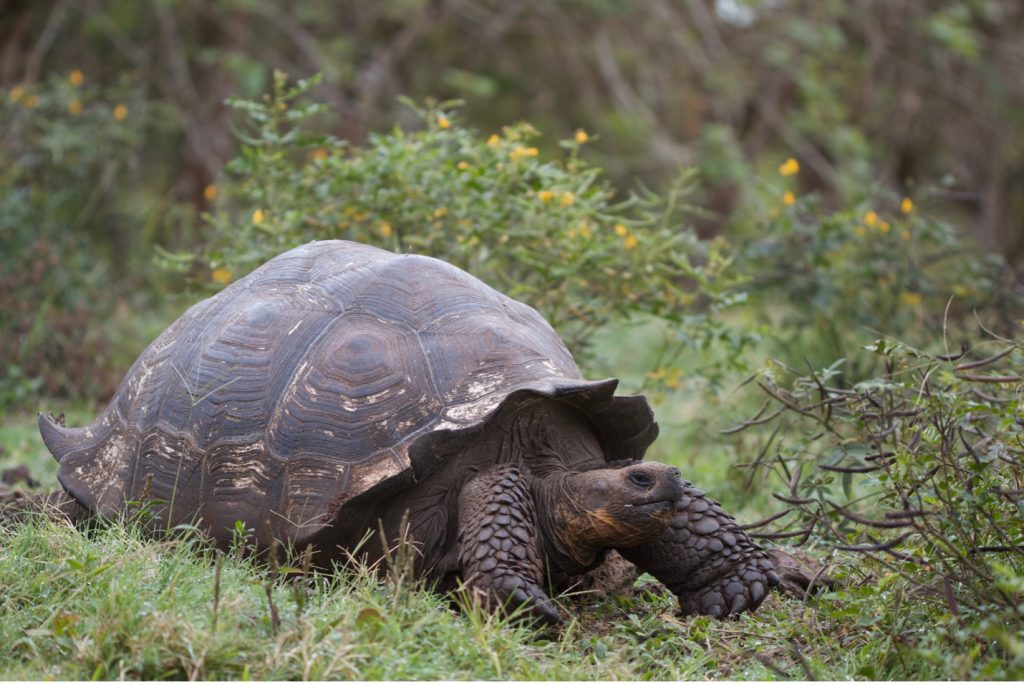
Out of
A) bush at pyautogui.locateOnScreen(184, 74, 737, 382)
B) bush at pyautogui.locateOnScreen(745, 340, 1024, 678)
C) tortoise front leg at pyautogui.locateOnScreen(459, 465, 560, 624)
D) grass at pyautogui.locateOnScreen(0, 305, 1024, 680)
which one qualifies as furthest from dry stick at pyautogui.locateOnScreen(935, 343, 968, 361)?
bush at pyautogui.locateOnScreen(184, 74, 737, 382)

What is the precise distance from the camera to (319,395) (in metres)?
3.18

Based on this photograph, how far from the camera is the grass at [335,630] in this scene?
242 cm

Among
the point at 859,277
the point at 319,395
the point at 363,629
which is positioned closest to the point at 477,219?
the point at 319,395

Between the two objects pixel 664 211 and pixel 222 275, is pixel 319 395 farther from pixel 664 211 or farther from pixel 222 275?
pixel 664 211

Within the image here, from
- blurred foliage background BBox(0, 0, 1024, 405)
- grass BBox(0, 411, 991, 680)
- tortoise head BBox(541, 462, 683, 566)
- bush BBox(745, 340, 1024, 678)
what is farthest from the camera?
blurred foliage background BBox(0, 0, 1024, 405)

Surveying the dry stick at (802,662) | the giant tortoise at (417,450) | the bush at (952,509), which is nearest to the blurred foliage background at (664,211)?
the bush at (952,509)

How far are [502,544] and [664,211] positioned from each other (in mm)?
2917

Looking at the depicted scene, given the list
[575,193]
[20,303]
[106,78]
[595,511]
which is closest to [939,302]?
[575,193]

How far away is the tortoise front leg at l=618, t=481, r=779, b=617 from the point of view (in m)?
3.17

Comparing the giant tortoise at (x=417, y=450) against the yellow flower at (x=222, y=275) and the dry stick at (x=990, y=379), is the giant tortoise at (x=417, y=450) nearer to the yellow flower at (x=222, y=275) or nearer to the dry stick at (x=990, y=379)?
the dry stick at (x=990, y=379)

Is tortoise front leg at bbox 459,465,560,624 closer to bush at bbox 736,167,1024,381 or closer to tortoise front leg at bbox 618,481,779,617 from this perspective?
tortoise front leg at bbox 618,481,779,617

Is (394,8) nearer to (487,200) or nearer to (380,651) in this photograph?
(487,200)

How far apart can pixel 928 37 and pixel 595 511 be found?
9296mm

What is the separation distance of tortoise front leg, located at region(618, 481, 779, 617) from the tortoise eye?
199 millimetres
